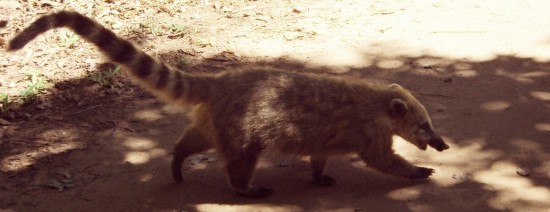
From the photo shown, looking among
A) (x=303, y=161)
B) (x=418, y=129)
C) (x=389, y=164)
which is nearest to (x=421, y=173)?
(x=389, y=164)

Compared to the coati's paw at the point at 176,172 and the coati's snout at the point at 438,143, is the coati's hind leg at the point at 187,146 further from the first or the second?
the coati's snout at the point at 438,143

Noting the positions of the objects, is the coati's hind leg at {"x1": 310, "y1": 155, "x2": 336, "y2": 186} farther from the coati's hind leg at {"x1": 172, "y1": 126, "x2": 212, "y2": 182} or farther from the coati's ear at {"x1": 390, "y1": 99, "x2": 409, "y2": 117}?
the coati's hind leg at {"x1": 172, "y1": 126, "x2": 212, "y2": 182}

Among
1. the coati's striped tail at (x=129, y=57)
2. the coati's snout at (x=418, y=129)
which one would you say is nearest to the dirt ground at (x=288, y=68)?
the coati's snout at (x=418, y=129)

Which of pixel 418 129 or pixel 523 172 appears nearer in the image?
pixel 523 172

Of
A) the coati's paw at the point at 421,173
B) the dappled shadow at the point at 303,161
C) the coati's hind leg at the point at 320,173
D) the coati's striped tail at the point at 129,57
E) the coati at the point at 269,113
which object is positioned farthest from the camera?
the coati's hind leg at the point at 320,173

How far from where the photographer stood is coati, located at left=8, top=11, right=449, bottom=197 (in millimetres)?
4539

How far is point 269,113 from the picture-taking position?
4.60 m

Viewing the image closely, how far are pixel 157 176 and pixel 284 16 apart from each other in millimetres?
3567

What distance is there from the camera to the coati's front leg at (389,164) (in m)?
4.80

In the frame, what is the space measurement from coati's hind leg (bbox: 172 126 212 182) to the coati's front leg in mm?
1227

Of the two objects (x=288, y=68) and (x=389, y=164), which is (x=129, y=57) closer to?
(x=389, y=164)

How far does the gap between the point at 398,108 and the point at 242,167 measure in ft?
4.23

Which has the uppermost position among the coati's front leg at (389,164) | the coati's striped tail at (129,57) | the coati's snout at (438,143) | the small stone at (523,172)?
the coati's striped tail at (129,57)

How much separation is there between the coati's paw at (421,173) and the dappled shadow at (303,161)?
0.07m
